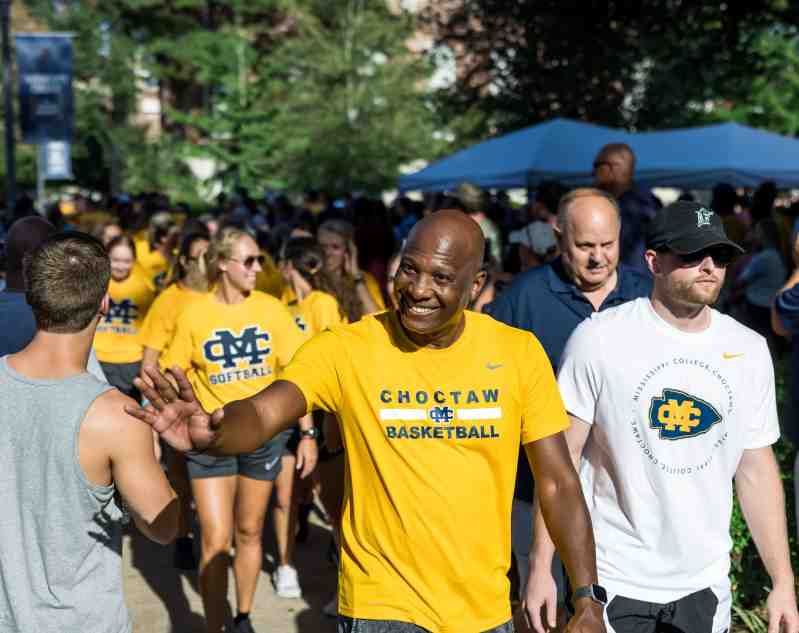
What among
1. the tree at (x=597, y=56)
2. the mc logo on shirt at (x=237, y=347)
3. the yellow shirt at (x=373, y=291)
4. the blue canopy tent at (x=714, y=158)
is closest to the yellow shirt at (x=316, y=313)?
the yellow shirt at (x=373, y=291)

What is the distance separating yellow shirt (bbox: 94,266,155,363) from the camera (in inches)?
338

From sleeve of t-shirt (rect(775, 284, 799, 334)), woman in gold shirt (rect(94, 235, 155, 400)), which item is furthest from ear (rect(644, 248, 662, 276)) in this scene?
woman in gold shirt (rect(94, 235, 155, 400))

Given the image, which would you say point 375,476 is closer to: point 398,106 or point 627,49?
point 627,49

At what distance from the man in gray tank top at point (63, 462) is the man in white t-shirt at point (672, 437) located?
132 centimetres

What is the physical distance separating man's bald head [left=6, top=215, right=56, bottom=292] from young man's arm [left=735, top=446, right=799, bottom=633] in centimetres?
278

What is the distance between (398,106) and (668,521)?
35.0 m

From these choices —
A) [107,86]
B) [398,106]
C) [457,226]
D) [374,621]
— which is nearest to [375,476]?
[374,621]

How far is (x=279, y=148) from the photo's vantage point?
4144 cm

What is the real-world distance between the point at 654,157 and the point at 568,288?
447 inches

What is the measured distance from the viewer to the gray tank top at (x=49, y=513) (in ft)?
10.6

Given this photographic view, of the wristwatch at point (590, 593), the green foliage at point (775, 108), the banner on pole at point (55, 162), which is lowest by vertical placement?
the wristwatch at point (590, 593)

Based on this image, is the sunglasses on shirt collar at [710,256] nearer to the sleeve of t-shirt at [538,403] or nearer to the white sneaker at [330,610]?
the sleeve of t-shirt at [538,403]

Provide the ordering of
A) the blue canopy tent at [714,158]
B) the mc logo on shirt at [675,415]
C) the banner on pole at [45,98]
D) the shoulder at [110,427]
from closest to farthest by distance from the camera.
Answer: the shoulder at [110,427]
the mc logo on shirt at [675,415]
the blue canopy tent at [714,158]
the banner on pole at [45,98]

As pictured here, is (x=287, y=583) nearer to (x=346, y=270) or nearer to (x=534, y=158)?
(x=346, y=270)
